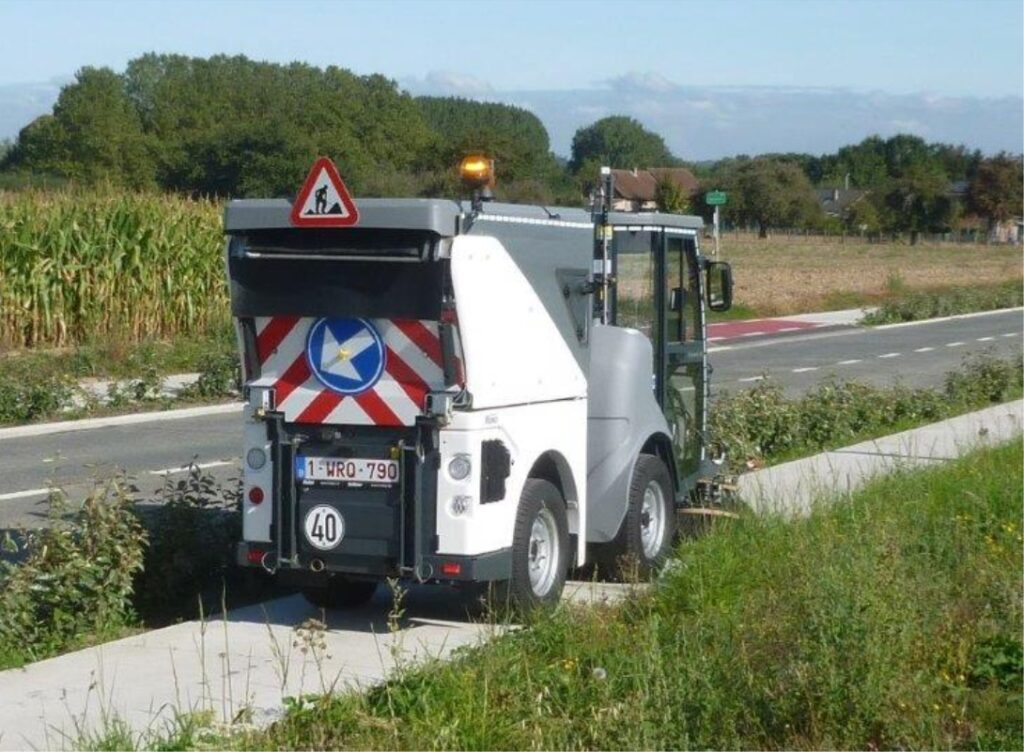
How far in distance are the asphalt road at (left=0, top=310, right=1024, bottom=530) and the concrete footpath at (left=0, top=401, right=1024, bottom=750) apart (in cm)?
163

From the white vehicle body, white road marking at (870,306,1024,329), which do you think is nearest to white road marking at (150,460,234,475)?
the white vehicle body

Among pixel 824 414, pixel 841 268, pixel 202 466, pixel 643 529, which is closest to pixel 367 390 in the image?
pixel 643 529

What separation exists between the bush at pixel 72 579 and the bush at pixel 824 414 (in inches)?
199

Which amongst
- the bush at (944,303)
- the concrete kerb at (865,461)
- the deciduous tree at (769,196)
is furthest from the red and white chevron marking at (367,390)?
the deciduous tree at (769,196)

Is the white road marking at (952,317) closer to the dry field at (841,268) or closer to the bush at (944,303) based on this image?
the bush at (944,303)

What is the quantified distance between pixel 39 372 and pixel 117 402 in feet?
6.40

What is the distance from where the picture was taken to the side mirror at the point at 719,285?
11.0 meters

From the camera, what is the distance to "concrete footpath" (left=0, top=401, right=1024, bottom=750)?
6.86m

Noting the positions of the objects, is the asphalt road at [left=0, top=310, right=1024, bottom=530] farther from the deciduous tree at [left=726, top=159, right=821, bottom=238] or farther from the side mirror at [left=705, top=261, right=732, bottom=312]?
the deciduous tree at [left=726, top=159, right=821, bottom=238]

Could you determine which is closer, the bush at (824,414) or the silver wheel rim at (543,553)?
the silver wheel rim at (543,553)

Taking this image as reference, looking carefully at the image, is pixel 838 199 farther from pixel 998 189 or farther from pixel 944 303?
pixel 944 303

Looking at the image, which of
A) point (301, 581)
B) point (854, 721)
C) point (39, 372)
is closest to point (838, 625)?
point (854, 721)

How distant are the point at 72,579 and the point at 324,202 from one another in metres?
2.40

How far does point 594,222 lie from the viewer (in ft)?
32.2
